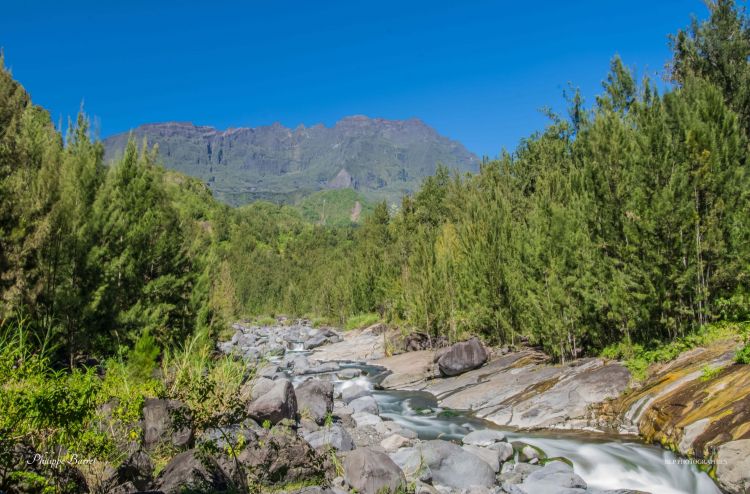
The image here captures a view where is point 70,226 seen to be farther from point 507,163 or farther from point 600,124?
point 507,163

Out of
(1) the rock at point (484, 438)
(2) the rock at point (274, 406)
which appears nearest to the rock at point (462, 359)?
(1) the rock at point (484, 438)

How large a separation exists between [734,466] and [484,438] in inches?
210

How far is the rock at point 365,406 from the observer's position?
52.0 feet

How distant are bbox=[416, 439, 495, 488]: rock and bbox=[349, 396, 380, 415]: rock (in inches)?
240

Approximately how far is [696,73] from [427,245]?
18336 mm

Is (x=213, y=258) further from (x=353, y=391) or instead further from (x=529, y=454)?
(x=529, y=454)

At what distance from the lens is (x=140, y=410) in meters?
7.92

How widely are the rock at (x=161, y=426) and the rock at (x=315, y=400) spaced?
164 inches

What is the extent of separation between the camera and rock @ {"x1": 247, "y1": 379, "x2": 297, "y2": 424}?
10.4m

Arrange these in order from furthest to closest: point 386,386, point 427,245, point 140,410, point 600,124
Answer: point 427,245, point 386,386, point 600,124, point 140,410

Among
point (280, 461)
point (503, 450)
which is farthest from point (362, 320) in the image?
point (280, 461)

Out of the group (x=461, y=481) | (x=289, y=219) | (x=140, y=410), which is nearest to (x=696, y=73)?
(x=461, y=481)

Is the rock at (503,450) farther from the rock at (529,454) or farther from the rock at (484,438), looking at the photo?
the rock at (484,438)

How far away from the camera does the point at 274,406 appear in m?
10.5
